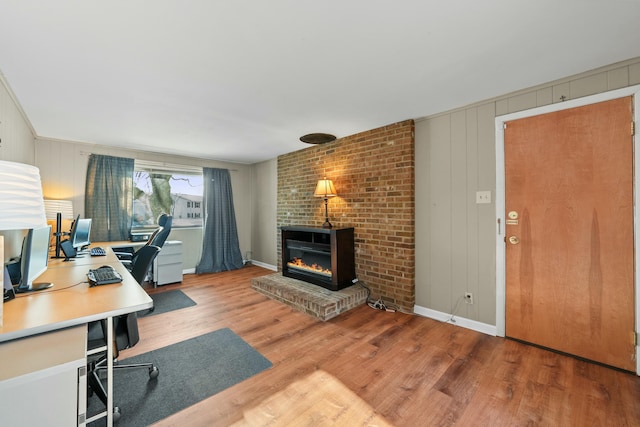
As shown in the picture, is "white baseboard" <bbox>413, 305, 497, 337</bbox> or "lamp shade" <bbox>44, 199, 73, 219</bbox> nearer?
"white baseboard" <bbox>413, 305, 497, 337</bbox>

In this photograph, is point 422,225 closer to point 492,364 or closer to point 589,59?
point 492,364

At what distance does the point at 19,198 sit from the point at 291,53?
5.44 feet

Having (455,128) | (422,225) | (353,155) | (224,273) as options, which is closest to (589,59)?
(455,128)

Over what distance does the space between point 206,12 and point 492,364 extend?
120 inches

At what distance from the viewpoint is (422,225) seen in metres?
2.99

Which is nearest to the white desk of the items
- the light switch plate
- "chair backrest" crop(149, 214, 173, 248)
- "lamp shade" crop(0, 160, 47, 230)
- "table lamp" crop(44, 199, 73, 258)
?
"lamp shade" crop(0, 160, 47, 230)

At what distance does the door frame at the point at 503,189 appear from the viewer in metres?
1.86

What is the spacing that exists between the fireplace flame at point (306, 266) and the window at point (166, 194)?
2.34m

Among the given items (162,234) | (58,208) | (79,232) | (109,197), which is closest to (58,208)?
(58,208)

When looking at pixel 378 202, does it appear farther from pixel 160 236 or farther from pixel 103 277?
pixel 103 277

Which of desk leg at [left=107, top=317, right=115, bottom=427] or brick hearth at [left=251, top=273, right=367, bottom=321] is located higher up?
desk leg at [left=107, top=317, right=115, bottom=427]

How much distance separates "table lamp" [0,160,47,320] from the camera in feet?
3.74

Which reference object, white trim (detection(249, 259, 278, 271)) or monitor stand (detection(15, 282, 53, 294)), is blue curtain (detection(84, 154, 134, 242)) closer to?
white trim (detection(249, 259, 278, 271))

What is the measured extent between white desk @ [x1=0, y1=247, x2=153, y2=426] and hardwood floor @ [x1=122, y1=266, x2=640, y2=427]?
2.27 ft
